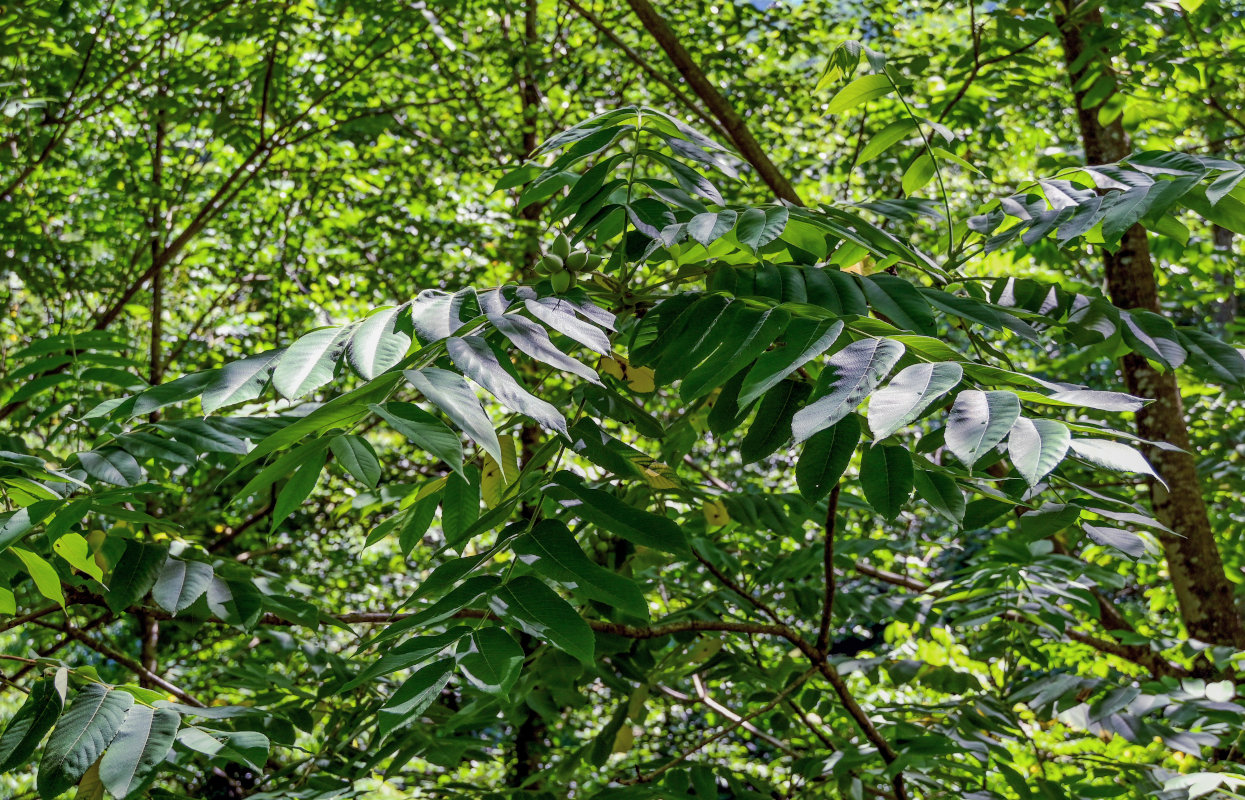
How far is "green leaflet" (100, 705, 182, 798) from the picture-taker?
3.54 ft

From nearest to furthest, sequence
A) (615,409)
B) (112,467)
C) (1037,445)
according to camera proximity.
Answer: (1037,445) → (615,409) → (112,467)

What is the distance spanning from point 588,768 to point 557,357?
294 centimetres

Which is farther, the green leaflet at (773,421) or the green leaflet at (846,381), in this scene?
the green leaflet at (773,421)

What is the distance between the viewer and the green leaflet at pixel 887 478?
99cm

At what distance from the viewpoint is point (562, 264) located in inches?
49.1

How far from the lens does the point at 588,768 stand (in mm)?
3504

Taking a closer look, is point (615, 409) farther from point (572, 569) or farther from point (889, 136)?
point (889, 136)

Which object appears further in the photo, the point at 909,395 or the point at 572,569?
the point at 572,569

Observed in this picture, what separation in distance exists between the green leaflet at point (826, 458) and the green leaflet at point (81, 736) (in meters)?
0.88

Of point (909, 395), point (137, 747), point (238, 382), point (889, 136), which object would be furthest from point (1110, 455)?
point (137, 747)

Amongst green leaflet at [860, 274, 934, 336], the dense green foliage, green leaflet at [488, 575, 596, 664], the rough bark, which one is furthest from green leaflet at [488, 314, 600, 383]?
the rough bark

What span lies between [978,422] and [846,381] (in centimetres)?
12

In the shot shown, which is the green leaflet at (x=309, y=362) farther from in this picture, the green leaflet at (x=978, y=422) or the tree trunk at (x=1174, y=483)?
the tree trunk at (x=1174, y=483)

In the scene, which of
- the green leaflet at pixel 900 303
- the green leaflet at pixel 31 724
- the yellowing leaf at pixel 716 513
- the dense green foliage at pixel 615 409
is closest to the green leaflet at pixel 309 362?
the dense green foliage at pixel 615 409
